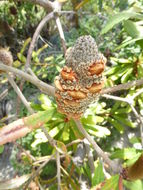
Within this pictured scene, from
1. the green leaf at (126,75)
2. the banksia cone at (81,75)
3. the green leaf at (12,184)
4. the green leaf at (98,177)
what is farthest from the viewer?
the green leaf at (126,75)

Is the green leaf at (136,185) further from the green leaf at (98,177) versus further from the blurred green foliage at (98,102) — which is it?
the green leaf at (98,177)

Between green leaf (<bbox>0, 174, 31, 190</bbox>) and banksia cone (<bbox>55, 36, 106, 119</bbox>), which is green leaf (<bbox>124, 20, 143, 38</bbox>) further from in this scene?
green leaf (<bbox>0, 174, 31, 190</bbox>)

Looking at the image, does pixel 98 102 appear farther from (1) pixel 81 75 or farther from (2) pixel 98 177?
(1) pixel 81 75

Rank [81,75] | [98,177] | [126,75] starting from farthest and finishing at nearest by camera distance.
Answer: [126,75] → [98,177] → [81,75]

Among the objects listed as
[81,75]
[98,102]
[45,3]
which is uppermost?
[45,3]

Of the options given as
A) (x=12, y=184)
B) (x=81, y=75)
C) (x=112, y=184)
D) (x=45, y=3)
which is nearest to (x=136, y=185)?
(x=112, y=184)

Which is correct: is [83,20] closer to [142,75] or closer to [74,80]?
[142,75]

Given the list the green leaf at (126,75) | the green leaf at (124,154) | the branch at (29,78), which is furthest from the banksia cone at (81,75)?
the green leaf at (126,75)

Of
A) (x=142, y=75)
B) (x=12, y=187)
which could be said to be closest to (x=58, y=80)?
(x=12, y=187)

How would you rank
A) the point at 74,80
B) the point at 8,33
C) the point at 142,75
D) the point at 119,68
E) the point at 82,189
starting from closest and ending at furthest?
the point at 74,80 → the point at 82,189 → the point at 142,75 → the point at 119,68 → the point at 8,33
